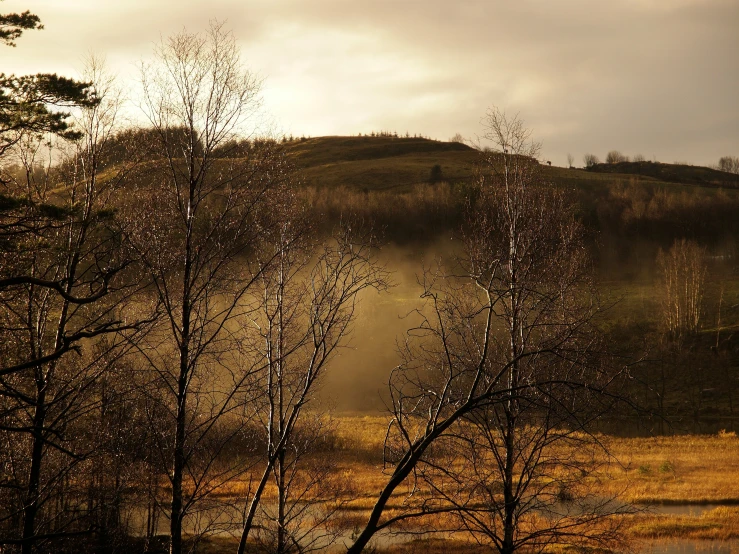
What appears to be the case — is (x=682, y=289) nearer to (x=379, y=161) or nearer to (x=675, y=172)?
(x=675, y=172)

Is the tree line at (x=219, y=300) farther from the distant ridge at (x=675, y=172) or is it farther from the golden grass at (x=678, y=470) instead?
the distant ridge at (x=675, y=172)

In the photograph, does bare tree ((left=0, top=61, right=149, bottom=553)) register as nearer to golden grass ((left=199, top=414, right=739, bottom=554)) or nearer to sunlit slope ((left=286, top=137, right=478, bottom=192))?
golden grass ((left=199, top=414, right=739, bottom=554))

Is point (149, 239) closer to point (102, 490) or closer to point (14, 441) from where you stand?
point (14, 441)

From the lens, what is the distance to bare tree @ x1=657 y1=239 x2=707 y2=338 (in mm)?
56312

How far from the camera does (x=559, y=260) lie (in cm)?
1347

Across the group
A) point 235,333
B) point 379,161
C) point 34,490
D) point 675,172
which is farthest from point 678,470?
point 675,172

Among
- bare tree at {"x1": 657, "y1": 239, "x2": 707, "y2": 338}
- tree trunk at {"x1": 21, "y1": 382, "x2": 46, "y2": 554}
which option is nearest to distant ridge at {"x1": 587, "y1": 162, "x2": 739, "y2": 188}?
bare tree at {"x1": 657, "y1": 239, "x2": 707, "y2": 338}

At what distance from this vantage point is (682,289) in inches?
2395

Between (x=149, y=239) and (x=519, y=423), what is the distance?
24.3 ft

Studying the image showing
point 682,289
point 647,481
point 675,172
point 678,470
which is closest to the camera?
point 647,481

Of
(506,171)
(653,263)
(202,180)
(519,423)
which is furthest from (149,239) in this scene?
(653,263)

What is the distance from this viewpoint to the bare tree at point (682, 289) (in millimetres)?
56312

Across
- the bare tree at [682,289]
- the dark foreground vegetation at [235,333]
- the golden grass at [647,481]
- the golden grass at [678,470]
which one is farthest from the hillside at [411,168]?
the dark foreground vegetation at [235,333]

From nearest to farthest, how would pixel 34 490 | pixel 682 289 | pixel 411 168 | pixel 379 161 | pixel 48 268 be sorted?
1. pixel 34 490
2. pixel 48 268
3. pixel 682 289
4. pixel 411 168
5. pixel 379 161
